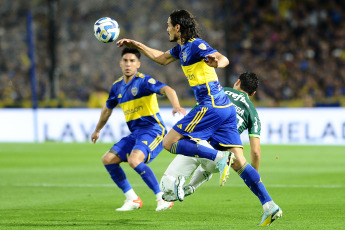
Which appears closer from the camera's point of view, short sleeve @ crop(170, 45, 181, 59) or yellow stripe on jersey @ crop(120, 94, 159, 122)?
short sleeve @ crop(170, 45, 181, 59)

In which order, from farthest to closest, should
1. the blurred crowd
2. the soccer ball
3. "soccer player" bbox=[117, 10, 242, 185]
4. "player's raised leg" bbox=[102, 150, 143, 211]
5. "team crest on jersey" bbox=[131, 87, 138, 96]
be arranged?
the blurred crowd
"team crest on jersey" bbox=[131, 87, 138, 96]
"player's raised leg" bbox=[102, 150, 143, 211]
the soccer ball
"soccer player" bbox=[117, 10, 242, 185]

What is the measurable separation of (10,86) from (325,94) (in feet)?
35.8

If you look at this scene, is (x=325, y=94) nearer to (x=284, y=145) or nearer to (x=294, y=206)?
(x=284, y=145)

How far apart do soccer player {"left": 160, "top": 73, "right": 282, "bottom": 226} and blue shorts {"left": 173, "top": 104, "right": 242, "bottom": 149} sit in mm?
121

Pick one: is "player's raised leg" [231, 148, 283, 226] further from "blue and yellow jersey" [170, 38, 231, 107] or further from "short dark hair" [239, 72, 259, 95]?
"short dark hair" [239, 72, 259, 95]

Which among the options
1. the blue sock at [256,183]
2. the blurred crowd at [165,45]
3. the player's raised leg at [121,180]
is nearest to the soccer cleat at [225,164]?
the blue sock at [256,183]

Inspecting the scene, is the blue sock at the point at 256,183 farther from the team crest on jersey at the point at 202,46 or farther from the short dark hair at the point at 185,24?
the short dark hair at the point at 185,24

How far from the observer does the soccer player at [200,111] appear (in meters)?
6.60

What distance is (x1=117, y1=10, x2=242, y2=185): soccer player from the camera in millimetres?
6598

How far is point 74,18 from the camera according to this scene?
25609 millimetres

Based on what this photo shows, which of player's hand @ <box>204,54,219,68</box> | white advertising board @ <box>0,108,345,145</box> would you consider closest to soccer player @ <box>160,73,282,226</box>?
player's hand @ <box>204,54,219,68</box>

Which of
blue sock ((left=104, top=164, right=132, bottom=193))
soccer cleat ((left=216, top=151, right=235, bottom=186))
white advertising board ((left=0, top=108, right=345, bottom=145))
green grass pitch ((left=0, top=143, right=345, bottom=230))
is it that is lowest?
white advertising board ((left=0, top=108, right=345, bottom=145))


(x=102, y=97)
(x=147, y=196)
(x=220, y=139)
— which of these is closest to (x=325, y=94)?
(x=102, y=97)

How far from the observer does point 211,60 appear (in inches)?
245
